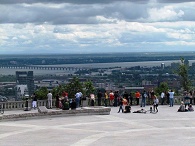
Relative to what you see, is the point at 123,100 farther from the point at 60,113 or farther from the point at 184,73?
the point at 184,73

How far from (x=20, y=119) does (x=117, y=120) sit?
574 cm

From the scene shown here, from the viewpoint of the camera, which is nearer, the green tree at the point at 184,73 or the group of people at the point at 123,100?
the group of people at the point at 123,100

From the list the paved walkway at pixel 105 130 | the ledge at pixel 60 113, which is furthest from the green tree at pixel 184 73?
the ledge at pixel 60 113

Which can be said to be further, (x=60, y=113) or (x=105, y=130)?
(x=60, y=113)

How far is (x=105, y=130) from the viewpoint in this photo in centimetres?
2714

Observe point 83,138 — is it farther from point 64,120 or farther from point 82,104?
point 82,104

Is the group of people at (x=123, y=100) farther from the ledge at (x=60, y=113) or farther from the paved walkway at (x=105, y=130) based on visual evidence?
the paved walkway at (x=105, y=130)

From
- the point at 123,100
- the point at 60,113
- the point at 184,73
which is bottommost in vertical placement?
the point at 60,113

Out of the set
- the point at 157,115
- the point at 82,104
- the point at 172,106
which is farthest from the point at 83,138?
the point at 172,106

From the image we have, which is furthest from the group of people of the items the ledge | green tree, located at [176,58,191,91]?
green tree, located at [176,58,191,91]

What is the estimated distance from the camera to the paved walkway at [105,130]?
76.4ft

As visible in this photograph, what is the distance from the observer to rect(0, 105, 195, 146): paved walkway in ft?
76.4

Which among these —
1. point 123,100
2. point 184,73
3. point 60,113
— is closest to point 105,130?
point 60,113

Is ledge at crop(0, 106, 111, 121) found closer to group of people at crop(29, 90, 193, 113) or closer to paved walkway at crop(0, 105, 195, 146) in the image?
paved walkway at crop(0, 105, 195, 146)
